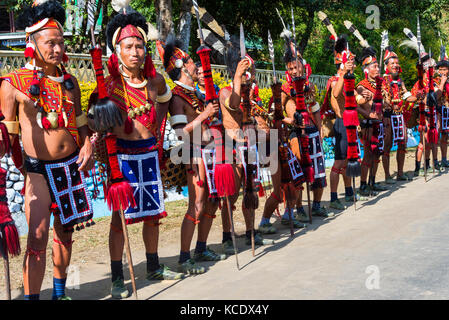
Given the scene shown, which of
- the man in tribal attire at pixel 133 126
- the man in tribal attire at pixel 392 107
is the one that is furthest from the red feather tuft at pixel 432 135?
the man in tribal attire at pixel 133 126

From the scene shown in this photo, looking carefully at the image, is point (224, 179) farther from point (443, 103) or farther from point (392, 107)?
point (443, 103)

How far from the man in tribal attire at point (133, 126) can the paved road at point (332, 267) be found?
2.06 feet

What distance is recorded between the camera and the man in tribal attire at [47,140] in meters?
4.02

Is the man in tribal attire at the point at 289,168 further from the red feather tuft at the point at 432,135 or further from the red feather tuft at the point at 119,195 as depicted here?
the red feather tuft at the point at 432,135

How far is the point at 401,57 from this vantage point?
58.5 feet

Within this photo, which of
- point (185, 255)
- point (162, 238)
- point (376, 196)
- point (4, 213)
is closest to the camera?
point (4, 213)

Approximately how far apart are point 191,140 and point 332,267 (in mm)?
1766

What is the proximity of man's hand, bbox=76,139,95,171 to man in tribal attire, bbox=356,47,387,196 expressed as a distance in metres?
5.41

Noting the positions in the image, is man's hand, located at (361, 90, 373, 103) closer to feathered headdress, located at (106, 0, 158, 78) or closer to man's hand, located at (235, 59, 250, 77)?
man's hand, located at (235, 59, 250, 77)

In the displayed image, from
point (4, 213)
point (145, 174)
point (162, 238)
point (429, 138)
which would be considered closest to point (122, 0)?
point (145, 174)

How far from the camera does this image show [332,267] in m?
4.97

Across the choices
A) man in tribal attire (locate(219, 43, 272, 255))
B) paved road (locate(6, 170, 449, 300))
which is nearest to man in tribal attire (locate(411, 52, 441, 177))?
paved road (locate(6, 170, 449, 300))
